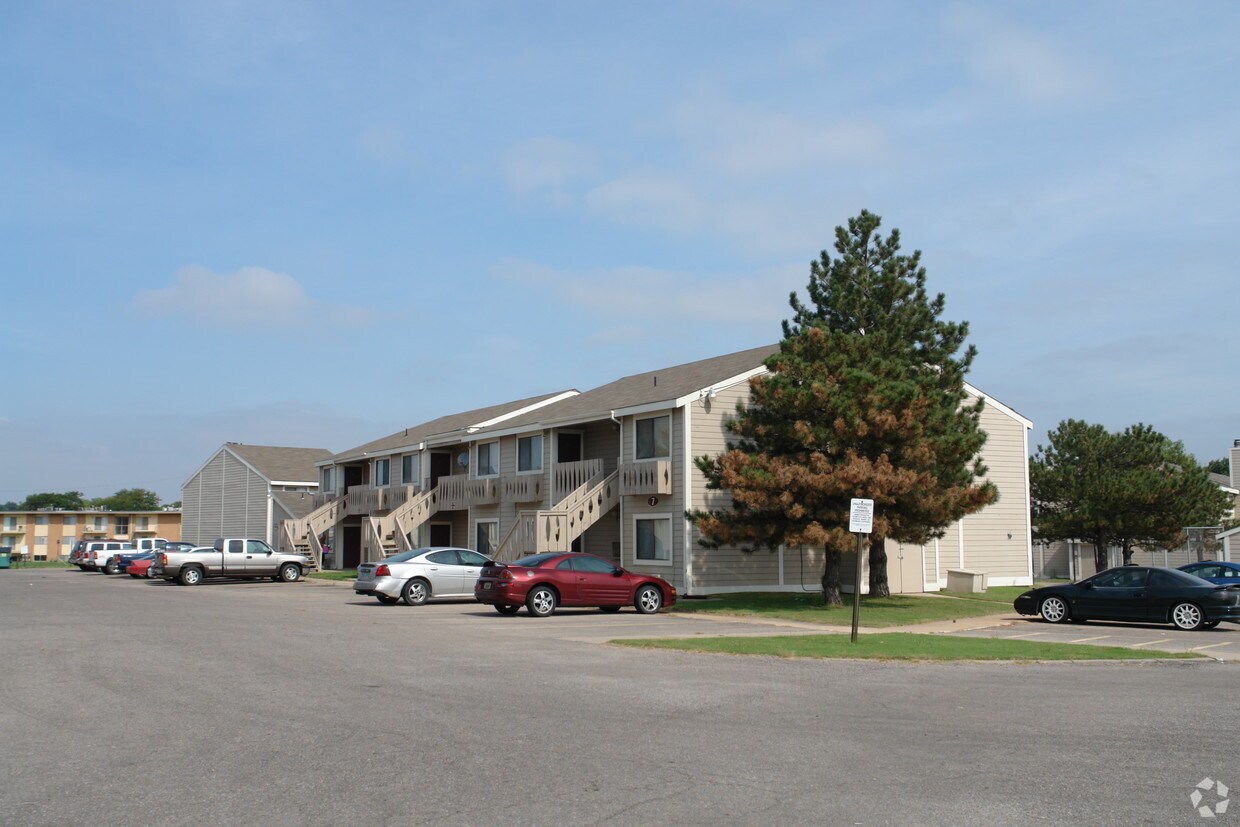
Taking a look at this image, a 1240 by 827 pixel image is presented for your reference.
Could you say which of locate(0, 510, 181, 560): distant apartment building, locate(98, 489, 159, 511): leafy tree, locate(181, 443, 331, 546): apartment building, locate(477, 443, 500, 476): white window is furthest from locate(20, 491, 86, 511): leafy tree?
locate(477, 443, 500, 476): white window

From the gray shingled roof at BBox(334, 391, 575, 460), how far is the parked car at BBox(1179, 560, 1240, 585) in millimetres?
25726

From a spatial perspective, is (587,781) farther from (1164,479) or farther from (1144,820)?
(1164,479)

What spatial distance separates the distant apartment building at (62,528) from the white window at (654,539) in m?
79.3

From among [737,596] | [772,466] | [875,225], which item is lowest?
[737,596]

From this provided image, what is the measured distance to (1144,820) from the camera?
6.75m

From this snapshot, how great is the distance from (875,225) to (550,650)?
16.9 meters

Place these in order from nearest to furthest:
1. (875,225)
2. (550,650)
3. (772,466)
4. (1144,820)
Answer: (1144,820)
(550,650)
(772,466)
(875,225)

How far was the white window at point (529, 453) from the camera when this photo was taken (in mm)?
37688

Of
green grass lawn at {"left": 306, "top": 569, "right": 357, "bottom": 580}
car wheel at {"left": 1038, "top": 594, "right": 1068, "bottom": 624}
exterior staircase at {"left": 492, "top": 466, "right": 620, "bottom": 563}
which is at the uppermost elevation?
exterior staircase at {"left": 492, "top": 466, "right": 620, "bottom": 563}

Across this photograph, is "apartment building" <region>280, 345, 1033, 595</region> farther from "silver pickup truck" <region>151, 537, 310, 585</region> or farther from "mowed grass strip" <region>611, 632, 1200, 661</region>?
"mowed grass strip" <region>611, 632, 1200, 661</region>

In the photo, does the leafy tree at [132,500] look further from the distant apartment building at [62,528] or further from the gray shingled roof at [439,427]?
the gray shingled roof at [439,427]

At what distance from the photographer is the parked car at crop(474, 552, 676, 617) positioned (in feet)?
76.6

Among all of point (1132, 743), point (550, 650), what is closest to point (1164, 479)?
point (550, 650)

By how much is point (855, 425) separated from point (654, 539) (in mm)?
9117
